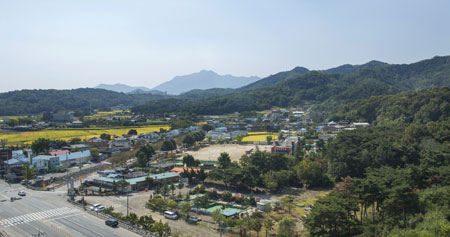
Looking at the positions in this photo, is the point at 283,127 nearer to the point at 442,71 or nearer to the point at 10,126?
the point at 10,126

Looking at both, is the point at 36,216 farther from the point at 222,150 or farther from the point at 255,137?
the point at 255,137

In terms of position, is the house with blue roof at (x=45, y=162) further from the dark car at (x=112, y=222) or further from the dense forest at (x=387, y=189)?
the dense forest at (x=387, y=189)

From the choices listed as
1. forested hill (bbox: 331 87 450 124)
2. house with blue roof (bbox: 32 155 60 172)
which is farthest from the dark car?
forested hill (bbox: 331 87 450 124)

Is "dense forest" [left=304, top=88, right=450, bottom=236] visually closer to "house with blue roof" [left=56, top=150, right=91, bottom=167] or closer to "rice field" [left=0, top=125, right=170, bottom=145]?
"house with blue roof" [left=56, top=150, right=91, bottom=167]

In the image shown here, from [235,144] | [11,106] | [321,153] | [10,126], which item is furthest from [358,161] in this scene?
[11,106]

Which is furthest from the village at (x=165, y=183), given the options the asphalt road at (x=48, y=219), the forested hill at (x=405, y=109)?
the forested hill at (x=405, y=109)

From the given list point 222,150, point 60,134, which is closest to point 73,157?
point 222,150
